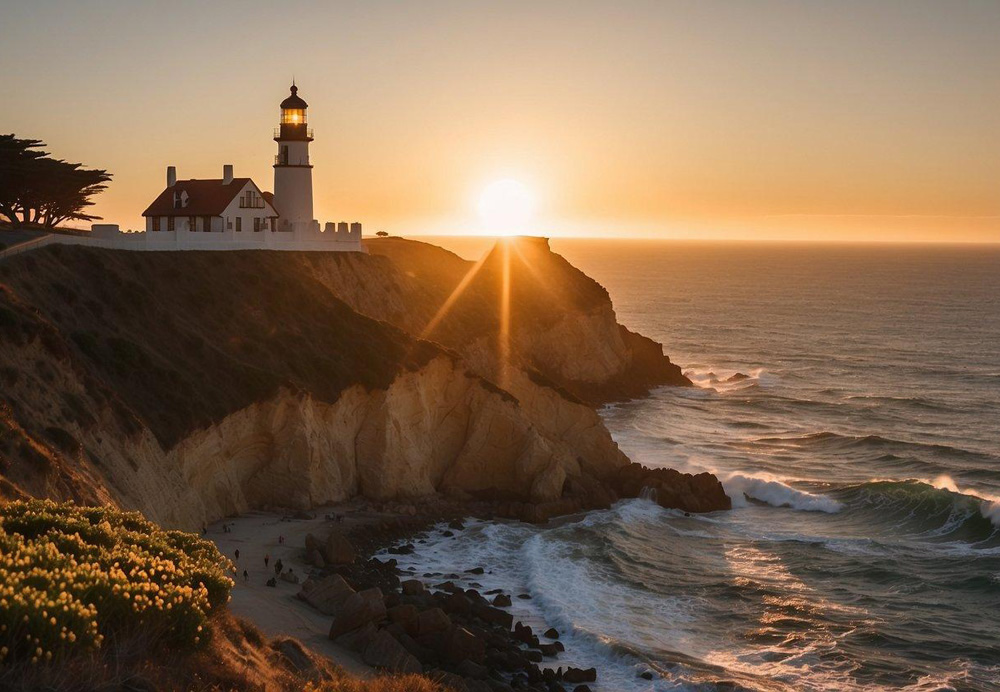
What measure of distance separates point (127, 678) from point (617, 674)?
717 inches

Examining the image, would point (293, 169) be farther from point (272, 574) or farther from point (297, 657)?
point (297, 657)

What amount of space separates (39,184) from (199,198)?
347 inches

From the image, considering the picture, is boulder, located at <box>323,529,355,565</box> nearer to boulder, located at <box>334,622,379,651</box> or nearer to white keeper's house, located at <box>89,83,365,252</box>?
boulder, located at <box>334,622,379,651</box>

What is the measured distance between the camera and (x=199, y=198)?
59.2m

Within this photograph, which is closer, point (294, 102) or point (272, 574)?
point (272, 574)

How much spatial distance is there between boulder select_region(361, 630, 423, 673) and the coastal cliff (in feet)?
29.4

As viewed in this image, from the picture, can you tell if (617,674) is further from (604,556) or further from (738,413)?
(738,413)

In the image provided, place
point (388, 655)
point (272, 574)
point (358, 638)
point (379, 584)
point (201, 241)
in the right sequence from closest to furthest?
1. point (388, 655)
2. point (358, 638)
3. point (272, 574)
4. point (379, 584)
5. point (201, 241)

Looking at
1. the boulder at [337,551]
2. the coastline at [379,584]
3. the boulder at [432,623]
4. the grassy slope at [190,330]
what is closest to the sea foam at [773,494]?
the coastline at [379,584]

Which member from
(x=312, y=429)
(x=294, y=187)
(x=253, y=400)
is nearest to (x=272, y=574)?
(x=253, y=400)

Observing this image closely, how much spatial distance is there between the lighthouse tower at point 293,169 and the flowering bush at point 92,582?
4476 centimetres

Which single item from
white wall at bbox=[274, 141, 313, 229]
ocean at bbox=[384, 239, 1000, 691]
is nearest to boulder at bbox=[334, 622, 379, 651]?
ocean at bbox=[384, 239, 1000, 691]

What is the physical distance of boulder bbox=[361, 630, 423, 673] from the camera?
27438 mm

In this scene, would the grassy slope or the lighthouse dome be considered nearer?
the grassy slope
